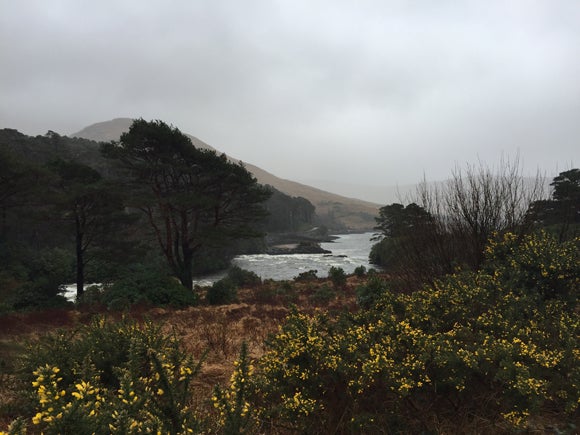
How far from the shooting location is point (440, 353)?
354 centimetres

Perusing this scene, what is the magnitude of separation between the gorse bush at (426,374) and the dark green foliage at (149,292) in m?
13.7

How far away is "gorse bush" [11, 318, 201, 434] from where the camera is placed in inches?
83.7

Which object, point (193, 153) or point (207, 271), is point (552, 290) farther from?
point (207, 271)

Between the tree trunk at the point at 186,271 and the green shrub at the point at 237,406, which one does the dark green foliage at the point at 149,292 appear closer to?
the tree trunk at the point at 186,271

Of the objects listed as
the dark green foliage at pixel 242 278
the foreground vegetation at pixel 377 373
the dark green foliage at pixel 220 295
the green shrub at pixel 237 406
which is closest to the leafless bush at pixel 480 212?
the foreground vegetation at pixel 377 373

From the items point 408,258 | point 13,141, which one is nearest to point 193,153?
point 408,258

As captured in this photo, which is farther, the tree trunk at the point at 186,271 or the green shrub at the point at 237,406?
the tree trunk at the point at 186,271

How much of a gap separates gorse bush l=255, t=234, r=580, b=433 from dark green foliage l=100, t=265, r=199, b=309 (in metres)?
13.7

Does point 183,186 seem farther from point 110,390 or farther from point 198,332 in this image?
point 110,390

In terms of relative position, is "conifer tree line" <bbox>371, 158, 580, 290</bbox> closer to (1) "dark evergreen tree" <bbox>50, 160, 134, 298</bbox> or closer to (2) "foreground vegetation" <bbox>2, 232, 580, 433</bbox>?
(2) "foreground vegetation" <bbox>2, 232, 580, 433</bbox>

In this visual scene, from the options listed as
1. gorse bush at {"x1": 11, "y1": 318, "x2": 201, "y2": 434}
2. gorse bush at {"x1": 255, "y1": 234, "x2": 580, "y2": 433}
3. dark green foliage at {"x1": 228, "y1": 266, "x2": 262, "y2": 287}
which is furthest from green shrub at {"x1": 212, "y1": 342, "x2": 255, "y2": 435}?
dark green foliage at {"x1": 228, "y1": 266, "x2": 262, "y2": 287}

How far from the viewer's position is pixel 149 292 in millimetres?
16734

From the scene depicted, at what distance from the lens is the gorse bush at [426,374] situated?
3344 mm

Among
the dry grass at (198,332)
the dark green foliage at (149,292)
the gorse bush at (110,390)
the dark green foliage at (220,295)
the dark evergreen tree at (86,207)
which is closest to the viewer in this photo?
the gorse bush at (110,390)
